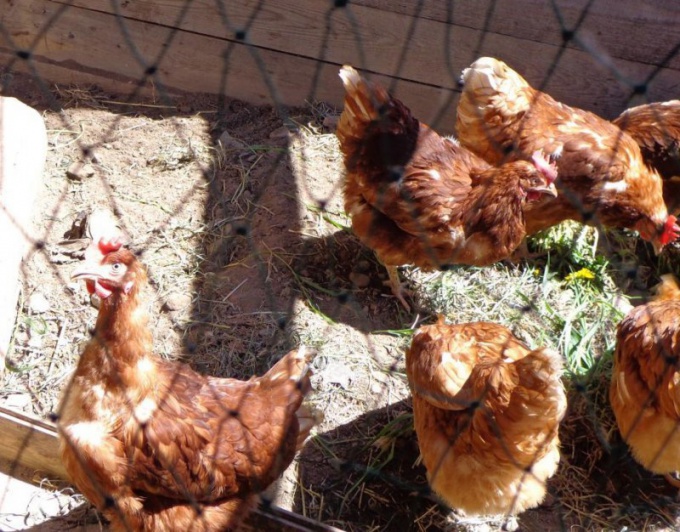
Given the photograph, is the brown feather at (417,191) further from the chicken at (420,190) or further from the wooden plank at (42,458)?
the wooden plank at (42,458)

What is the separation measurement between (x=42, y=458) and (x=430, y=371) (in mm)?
1163

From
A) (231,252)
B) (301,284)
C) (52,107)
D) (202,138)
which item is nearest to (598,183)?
(301,284)

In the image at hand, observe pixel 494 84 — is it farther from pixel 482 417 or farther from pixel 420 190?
pixel 482 417

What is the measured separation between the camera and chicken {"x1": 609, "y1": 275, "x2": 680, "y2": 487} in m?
2.04

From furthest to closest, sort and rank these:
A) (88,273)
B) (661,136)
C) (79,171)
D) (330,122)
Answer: (330,122)
(79,171)
(661,136)
(88,273)

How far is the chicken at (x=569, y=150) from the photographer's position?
106 inches

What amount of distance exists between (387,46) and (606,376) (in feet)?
5.08

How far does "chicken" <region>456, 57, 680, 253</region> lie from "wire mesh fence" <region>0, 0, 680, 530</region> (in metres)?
0.05

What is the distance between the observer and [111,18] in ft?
10.3

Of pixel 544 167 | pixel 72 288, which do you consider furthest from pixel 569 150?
pixel 72 288

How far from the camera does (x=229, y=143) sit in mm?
3064

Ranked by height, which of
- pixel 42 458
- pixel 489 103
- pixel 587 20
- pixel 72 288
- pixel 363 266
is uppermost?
pixel 587 20

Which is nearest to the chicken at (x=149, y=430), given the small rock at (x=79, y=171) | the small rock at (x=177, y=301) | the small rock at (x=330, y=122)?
the small rock at (x=177, y=301)

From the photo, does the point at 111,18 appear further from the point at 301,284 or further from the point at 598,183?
the point at 598,183
